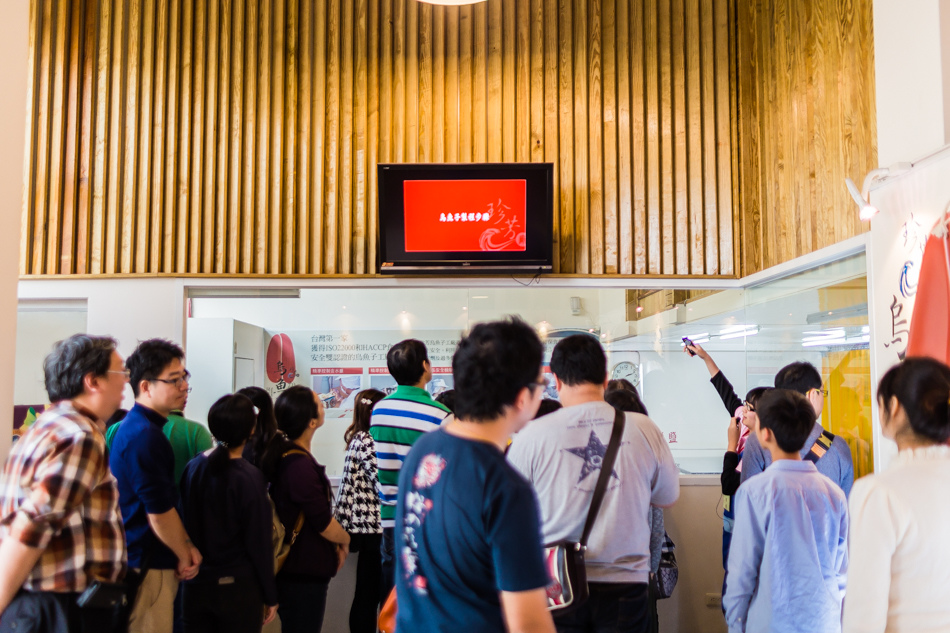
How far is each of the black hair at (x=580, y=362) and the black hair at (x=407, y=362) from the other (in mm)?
975

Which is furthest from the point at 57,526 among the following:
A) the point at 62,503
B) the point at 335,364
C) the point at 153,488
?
the point at 335,364

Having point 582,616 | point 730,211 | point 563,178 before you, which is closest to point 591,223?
point 563,178

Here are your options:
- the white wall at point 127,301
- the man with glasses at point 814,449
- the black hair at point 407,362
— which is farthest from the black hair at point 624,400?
the white wall at point 127,301

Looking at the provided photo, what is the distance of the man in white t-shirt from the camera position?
2418mm

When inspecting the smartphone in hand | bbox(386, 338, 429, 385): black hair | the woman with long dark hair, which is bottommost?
the woman with long dark hair

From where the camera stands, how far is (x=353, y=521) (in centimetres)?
385

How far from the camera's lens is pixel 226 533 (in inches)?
113

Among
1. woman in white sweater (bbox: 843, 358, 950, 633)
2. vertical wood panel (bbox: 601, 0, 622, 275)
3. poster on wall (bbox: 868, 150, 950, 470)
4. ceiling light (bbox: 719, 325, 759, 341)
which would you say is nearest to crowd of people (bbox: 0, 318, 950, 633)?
woman in white sweater (bbox: 843, 358, 950, 633)

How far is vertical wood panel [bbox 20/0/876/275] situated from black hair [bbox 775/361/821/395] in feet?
5.08

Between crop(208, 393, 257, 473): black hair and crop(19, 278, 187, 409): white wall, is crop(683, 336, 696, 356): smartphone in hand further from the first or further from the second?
crop(19, 278, 187, 409): white wall

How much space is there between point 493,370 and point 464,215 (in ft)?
11.3

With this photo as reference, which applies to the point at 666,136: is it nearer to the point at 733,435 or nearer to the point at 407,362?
the point at 733,435

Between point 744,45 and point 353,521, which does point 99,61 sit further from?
point 744,45

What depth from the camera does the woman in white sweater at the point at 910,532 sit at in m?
1.73
